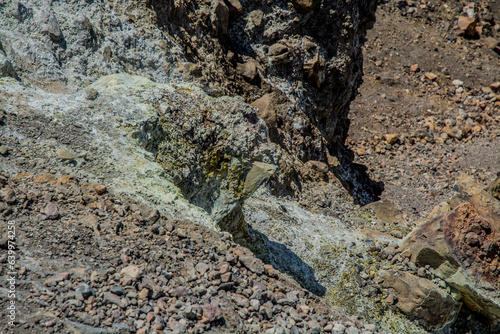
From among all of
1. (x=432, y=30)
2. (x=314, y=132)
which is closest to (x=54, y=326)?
(x=314, y=132)

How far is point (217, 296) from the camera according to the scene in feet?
13.1

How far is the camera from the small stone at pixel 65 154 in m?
4.68

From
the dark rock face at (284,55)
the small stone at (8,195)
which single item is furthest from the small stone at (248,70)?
the small stone at (8,195)

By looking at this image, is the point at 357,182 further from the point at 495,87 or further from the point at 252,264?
the point at 495,87

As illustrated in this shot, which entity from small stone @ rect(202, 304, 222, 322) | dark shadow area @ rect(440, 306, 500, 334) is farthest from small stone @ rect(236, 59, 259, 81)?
small stone @ rect(202, 304, 222, 322)

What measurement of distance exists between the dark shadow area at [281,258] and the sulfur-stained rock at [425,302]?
1.49 metres

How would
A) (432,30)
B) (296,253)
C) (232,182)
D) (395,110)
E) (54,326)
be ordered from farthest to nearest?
(432,30)
(395,110)
(296,253)
(232,182)
(54,326)

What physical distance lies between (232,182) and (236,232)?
3.24 feet

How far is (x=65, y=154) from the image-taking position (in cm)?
471

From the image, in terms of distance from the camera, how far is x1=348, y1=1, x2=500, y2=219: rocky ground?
17297 millimetres

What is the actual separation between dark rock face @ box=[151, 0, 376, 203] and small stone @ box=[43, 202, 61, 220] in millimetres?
5235

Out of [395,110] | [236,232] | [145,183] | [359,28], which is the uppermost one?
[359,28]

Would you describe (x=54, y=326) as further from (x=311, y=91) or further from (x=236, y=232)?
(x=311, y=91)

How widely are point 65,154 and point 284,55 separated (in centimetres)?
791
